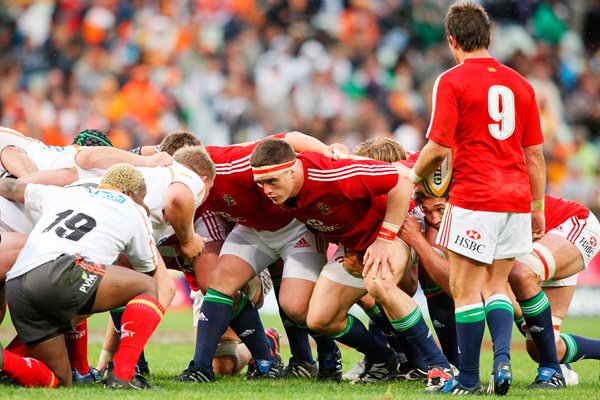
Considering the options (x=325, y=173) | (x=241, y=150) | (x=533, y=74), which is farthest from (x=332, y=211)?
(x=533, y=74)

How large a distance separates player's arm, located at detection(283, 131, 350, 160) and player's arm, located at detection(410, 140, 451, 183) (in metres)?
0.84

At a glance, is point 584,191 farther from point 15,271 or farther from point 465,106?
point 15,271

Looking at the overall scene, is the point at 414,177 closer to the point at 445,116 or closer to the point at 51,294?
the point at 445,116

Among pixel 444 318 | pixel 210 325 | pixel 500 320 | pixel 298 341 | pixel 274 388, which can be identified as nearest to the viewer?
pixel 500 320

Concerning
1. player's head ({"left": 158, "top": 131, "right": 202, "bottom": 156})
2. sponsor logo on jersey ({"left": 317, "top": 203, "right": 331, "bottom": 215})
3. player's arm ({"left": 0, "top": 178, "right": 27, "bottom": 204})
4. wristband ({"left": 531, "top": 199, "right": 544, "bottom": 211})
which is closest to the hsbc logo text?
wristband ({"left": 531, "top": 199, "right": 544, "bottom": 211})

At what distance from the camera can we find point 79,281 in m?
5.84

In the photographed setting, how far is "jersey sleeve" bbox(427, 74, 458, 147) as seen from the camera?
5910mm

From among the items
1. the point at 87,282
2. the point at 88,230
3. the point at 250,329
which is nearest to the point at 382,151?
the point at 250,329

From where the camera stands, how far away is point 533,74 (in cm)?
1670

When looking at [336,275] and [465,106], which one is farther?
[336,275]

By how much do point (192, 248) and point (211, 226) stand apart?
765 millimetres

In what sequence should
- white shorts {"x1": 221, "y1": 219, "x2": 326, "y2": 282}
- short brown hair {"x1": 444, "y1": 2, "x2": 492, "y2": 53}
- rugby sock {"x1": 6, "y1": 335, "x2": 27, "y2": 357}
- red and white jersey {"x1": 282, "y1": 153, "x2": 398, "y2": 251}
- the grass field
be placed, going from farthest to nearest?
white shorts {"x1": 221, "y1": 219, "x2": 326, "y2": 282}, red and white jersey {"x1": 282, "y1": 153, "x2": 398, "y2": 251}, rugby sock {"x1": 6, "y1": 335, "x2": 27, "y2": 357}, short brown hair {"x1": 444, "y1": 2, "x2": 492, "y2": 53}, the grass field

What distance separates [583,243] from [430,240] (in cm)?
114

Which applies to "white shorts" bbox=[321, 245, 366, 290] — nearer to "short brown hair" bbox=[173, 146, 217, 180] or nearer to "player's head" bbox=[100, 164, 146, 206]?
"short brown hair" bbox=[173, 146, 217, 180]
